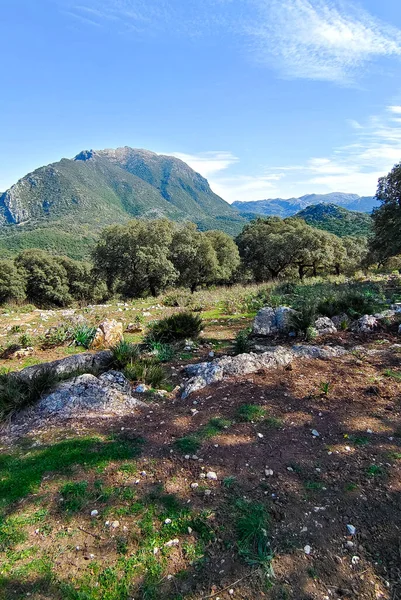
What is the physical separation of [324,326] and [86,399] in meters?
6.26

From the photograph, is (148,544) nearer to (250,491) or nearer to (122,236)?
(250,491)

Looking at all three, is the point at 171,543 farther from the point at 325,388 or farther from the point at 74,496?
the point at 325,388

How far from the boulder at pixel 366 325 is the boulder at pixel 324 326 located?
540mm

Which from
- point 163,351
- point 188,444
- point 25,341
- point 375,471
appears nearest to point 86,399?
point 188,444

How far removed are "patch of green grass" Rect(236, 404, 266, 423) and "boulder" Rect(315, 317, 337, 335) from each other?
4280mm

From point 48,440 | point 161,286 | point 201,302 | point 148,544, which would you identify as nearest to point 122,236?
point 161,286

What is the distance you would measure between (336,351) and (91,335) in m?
6.20

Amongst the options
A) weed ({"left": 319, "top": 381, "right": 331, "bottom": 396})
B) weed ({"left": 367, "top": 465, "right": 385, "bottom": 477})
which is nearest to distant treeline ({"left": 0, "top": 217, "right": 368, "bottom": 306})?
weed ({"left": 319, "top": 381, "right": 331, "bottom": 396})

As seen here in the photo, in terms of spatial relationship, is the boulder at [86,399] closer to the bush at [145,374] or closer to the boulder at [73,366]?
the bush at [145,374]

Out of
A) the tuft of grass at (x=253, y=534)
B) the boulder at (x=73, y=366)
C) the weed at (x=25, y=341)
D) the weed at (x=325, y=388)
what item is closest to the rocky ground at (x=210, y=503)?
the tuft of grass at (x=253, y=534)

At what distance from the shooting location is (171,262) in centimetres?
2831

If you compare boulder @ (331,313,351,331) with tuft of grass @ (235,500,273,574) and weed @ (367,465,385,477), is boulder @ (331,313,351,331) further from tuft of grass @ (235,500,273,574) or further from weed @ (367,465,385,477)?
tuft of grass @ (235,500,273,574)

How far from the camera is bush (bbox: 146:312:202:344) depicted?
867cm

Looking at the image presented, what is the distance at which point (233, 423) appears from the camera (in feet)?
14.3
